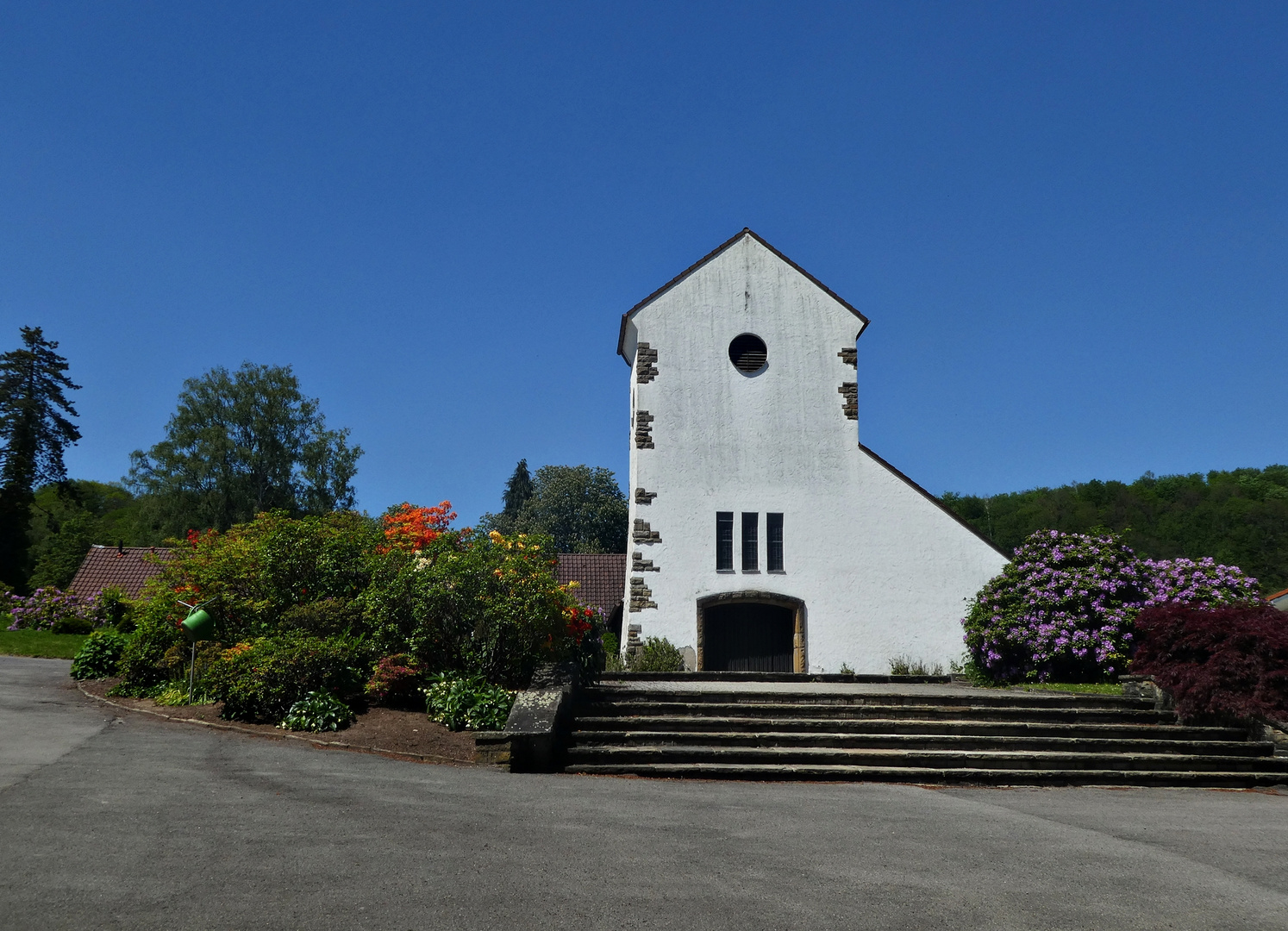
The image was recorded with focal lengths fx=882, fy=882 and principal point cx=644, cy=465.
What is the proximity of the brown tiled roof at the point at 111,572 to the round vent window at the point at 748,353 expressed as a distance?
24.4 metres

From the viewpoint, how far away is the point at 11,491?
151 ft

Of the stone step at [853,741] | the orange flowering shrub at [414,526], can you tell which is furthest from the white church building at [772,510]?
the stone step at [853,741]

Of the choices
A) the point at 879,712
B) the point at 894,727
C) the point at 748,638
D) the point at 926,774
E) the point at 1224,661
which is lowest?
Answer: the point at 926,774

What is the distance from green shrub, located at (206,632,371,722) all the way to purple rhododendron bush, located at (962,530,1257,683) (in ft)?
41.4

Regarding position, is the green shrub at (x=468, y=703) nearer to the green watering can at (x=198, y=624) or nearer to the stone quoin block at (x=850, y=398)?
the green watering can at (x=198, y=624)

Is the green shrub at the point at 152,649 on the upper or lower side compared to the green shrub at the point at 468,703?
upper

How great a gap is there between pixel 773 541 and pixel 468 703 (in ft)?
33.6

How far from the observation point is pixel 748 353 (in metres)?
21.2

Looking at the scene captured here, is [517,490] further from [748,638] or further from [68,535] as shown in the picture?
[748,638]

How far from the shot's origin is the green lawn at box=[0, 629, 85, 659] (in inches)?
907

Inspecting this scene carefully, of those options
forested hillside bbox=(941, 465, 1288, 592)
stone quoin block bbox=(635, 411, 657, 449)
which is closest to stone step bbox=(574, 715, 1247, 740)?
stone quoin block bbox=(635, 411, 657, 449)

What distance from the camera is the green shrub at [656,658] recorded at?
62.2 ft

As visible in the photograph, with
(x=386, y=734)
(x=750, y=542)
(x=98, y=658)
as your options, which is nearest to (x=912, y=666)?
(x=750, y=542)

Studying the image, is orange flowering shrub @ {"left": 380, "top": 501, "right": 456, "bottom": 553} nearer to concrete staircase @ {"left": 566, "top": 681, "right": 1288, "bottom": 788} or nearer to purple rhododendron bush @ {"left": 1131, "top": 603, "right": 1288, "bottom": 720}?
concrete staircase @ {"left": 566, "top": 681, "right": 1288, "bottom": 788}
